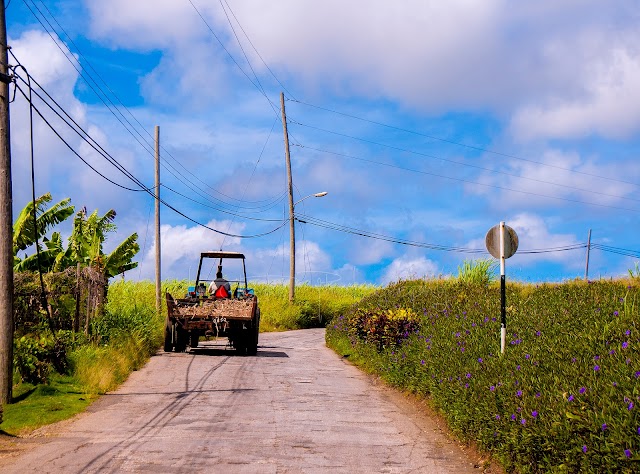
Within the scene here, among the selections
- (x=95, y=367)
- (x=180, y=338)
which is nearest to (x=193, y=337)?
(x=180, y=338)

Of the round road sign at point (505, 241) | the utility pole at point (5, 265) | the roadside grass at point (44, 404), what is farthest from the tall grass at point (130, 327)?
the round road sign at point (505, 241)

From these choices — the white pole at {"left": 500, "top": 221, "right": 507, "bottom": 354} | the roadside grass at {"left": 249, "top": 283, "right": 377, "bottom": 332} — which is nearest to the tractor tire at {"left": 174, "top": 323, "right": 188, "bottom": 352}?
the white pole at {"left": 500, "top": 221, "right": 507, "bottom": 354}

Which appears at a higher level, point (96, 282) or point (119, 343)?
point (96, 282)

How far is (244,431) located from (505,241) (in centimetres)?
593

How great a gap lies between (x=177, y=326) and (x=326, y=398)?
8128 millimetres

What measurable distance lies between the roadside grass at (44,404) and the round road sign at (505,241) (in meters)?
7.91

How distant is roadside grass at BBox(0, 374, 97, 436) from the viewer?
11164 millimetres

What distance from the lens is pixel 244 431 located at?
10062mm

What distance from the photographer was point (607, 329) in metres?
9.73

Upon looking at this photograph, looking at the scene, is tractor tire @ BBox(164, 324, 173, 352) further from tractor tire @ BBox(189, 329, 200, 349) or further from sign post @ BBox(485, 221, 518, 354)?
sign post @ BBox(485, 221, 518, 354)

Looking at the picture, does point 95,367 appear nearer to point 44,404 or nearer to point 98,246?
point 44,404

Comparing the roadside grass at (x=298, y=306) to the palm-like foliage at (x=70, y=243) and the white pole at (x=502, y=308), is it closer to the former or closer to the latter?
the palm-like foliage at (x=70, y=243)

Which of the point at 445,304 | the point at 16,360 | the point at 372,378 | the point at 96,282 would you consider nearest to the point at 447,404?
the point at 372,378

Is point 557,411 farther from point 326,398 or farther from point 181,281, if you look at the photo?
point 181,281
